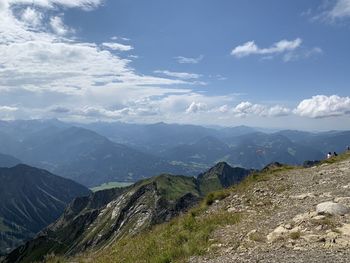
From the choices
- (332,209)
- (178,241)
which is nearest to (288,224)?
(332,209)

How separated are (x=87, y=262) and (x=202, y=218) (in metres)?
6.51

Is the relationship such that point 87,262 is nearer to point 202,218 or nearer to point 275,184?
point 202,218

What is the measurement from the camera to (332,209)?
16.6 meters

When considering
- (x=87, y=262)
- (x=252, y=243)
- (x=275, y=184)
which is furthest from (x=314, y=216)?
(x=87, y=262)

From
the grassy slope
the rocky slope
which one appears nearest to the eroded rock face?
the rocky slope

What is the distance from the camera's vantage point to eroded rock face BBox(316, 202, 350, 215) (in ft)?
53.8

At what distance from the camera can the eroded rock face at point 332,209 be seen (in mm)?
16391

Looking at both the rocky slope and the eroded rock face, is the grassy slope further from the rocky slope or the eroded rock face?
the eroded rock face

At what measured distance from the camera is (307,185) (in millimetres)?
24000

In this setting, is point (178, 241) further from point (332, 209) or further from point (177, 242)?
point (332, 209)

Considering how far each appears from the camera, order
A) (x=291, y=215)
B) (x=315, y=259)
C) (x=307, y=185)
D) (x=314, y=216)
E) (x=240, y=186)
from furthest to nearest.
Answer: (x=240, y=186) → (x=307, y=185) → (x=291, y=215) → (x=314, y=216) → (x=315, y=259)

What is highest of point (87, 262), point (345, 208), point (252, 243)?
point (345, 208)

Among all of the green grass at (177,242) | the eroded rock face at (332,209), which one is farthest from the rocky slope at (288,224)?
the green grass at (177,242)

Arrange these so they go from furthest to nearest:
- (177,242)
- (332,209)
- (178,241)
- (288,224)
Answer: (178,241), (177,242), (332,209), (288,224)
